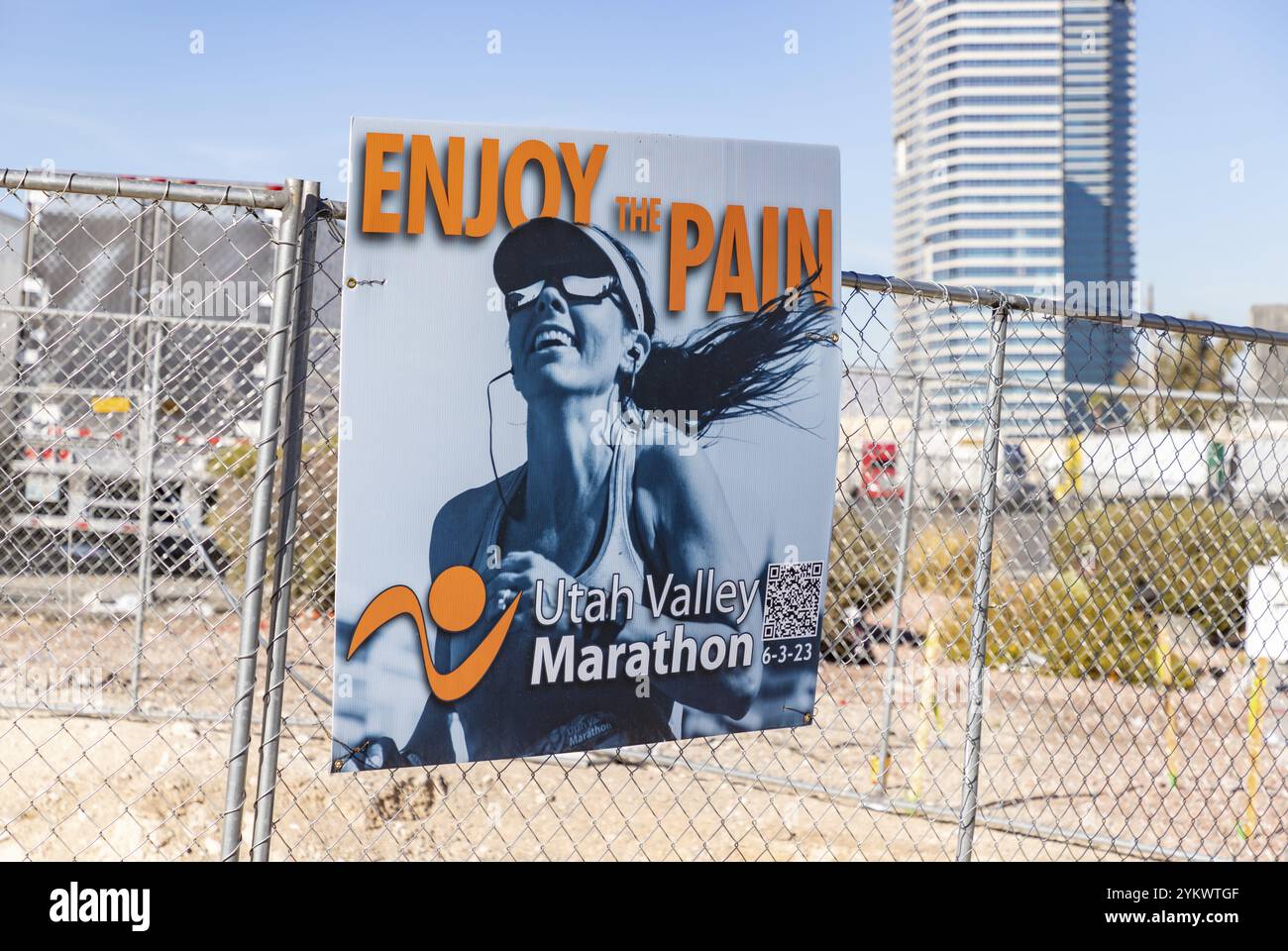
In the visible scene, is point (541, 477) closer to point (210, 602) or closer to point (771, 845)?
point (771, 845)

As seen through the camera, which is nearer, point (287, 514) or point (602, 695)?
point (287, 514)

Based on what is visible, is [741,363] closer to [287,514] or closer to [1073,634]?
[287,514]

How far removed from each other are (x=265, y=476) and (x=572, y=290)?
0.80m

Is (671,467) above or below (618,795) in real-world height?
above

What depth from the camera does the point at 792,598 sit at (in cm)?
262

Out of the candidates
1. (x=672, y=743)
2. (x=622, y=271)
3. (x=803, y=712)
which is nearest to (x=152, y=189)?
(x=622, y=271)

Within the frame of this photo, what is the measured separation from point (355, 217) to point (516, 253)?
35cm

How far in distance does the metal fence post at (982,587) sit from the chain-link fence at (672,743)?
0.01 m

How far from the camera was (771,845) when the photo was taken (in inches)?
207

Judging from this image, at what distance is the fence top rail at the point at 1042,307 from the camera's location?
2805mm

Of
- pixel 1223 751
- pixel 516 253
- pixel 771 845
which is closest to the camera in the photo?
pixel 516 253

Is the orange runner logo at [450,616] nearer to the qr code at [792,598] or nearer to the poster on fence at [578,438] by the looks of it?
the poster on fence at [578,438]

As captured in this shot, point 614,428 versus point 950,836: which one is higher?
point 614,428
